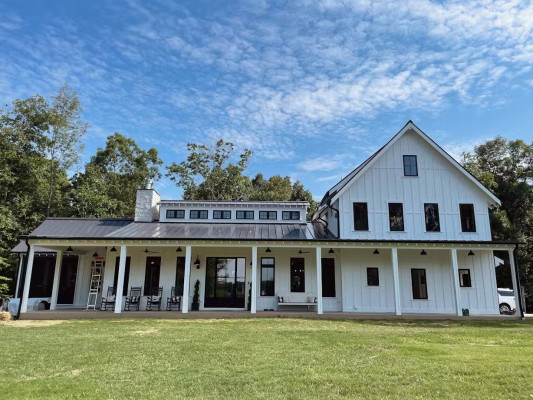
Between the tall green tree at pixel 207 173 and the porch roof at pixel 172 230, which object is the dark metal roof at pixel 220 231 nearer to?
the porch roof at pixel 172 230

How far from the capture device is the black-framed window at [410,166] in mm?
16500

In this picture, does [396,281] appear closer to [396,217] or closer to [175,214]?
[396,217]

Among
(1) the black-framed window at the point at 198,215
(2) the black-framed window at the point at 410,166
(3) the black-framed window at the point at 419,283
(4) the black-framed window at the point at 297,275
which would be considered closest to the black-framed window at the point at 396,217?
(2) the black-framed window at the point at 410,166

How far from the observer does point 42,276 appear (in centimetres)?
1745

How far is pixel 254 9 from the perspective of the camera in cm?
1107

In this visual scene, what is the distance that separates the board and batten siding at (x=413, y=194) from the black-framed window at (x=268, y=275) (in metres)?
3.39

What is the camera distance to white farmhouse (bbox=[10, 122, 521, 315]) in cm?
1556

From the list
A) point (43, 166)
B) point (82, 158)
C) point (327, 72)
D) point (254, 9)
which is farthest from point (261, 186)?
point (254, 9)

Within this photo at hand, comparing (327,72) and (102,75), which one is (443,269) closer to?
(327,72)

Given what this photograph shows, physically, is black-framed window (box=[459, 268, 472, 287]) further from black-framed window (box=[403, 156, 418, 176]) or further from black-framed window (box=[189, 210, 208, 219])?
black-framed window (box=[189, 210, 208, 219])

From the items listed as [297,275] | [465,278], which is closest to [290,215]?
[297,275]

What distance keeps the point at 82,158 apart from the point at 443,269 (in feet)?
84.1

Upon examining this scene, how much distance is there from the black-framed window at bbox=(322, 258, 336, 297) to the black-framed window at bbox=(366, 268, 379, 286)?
1.50 metres

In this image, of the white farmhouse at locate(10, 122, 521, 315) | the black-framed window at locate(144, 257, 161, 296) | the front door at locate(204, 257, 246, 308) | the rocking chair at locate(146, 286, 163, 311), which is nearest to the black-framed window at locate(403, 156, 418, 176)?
the white farmhouse at locate(10, 122, 521, 315)
